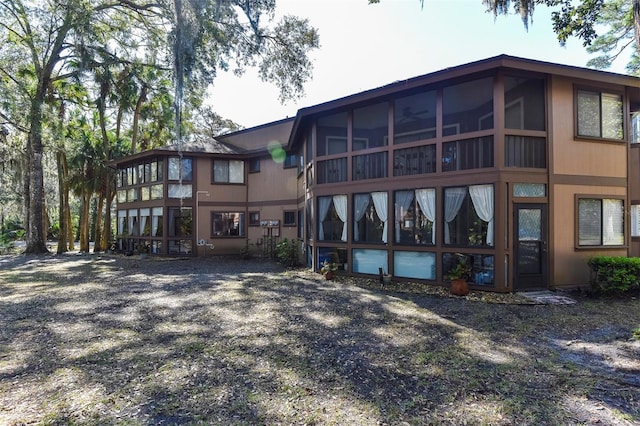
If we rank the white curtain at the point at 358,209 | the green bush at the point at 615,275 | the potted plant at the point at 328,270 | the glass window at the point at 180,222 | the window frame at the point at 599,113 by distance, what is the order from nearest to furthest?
the green bush at the point at 615,275 → the window frame at the point at 599,113 → the white curtain at the point at 358,209 → the potted plant at the point at 328,270 → the glass window at the point at 180,222

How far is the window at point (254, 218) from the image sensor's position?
58.8ft

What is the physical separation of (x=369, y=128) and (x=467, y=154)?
4226 millimetres

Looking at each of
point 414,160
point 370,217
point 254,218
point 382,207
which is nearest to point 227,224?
point 254,218

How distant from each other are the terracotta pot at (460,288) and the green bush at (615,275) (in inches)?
119

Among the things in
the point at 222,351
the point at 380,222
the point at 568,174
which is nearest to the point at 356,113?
the point at 380,222

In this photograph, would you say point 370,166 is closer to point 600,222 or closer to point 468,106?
Answer: point 468,106

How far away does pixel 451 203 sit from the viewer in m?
8.58

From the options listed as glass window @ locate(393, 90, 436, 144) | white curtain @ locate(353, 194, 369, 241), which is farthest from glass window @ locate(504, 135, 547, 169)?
white curtain @ locate(353, 194, 369, 241)

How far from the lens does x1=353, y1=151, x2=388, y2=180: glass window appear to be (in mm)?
9789

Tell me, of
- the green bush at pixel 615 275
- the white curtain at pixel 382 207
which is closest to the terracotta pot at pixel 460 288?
the white curtain at pixel 382 207

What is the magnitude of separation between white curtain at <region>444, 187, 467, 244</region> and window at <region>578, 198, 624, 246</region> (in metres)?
3.00

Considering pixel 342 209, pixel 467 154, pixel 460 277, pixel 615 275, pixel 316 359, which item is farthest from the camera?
pixel 342 209

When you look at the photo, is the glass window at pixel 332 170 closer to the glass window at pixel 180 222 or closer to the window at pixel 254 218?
the window at pixel 254 218

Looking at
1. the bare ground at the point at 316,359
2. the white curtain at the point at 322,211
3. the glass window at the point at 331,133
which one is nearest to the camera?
the bare ground at the point at 316,359
